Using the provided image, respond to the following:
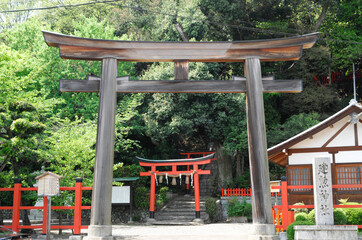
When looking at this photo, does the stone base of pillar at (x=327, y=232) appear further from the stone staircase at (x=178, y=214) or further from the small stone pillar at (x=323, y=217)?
the stone staircase at (x=178, y=214)

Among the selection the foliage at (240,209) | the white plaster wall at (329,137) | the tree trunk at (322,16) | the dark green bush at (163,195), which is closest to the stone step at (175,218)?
the dark green bush at (163,195)

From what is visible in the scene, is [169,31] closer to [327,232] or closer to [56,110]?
[56,110]

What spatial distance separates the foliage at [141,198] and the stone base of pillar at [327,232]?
591 inches

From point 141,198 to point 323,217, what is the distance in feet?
50.7

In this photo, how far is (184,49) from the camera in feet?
36.6

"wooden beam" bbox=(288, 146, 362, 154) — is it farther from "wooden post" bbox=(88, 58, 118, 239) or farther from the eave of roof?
"wooden post" bbox=(88, 58, 118, 239)

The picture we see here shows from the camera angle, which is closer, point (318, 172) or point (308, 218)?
point (318, 172)

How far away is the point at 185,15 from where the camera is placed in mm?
27078

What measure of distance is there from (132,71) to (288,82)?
732 inches

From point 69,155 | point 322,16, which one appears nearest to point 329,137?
point 69,155

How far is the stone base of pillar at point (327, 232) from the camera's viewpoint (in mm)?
8812

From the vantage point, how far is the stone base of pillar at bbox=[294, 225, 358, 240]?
8.81 metres

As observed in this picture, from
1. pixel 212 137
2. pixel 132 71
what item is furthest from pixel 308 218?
pixel 132 71

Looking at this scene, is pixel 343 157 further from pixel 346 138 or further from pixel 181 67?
pixel 181 67
